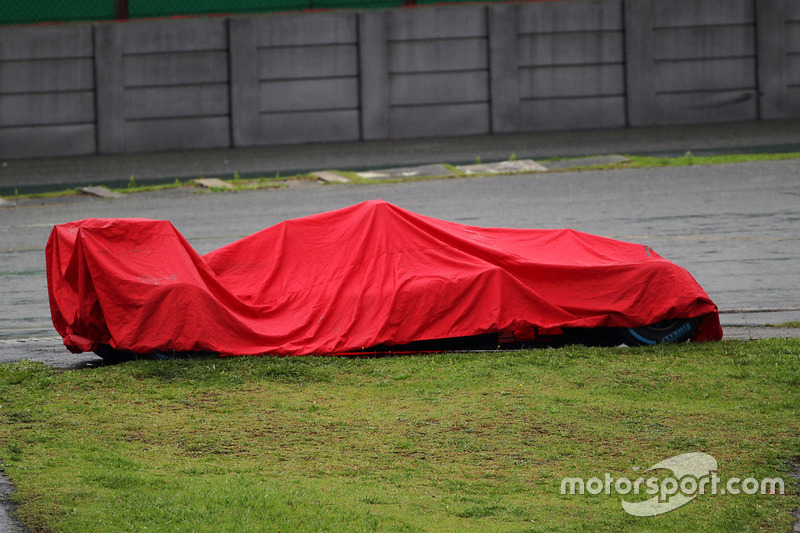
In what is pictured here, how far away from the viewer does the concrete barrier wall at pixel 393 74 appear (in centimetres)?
2612

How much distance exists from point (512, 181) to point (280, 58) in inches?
367

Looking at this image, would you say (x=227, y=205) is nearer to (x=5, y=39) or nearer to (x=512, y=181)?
(x=512, y=181)

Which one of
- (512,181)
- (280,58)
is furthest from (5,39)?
(512,181)

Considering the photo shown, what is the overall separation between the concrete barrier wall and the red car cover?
19.0 m

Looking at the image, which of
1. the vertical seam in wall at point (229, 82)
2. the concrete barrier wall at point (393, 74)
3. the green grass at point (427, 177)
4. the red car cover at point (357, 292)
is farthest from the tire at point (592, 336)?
the vertical seam in wall at point (229, 82)

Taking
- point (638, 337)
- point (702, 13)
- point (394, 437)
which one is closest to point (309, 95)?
point (702, 13)

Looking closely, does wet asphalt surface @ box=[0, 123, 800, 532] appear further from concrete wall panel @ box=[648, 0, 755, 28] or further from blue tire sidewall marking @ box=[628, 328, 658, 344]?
concrete wall panel @ box=[648, 0, 755, 28]

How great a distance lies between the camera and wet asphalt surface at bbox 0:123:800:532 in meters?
10.3

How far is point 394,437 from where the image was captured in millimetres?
6113

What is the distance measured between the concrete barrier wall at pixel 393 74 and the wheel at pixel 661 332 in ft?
64.6

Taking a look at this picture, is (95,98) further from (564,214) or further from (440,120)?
(564,214)
